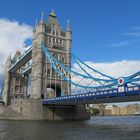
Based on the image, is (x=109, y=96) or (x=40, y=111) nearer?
(x=109, y=96)

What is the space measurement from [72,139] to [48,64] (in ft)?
142

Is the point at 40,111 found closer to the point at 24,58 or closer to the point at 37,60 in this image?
the point at 37,60

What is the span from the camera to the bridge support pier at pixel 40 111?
172 feet

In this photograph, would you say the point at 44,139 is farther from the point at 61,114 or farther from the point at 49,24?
the point at 49,24

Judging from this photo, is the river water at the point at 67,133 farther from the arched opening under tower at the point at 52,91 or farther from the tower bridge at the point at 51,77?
the arched opening under tower at the point at 52,91

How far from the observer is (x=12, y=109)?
54250 mm

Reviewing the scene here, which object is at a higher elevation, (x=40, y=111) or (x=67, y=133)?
(x=40, y=111)

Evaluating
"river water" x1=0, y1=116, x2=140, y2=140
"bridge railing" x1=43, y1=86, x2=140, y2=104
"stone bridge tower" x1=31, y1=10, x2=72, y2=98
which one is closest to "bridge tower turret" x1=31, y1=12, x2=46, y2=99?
"stone bridge tower" x1=31, y1=10, x2=72, y2=98

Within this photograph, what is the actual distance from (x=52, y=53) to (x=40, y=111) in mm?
17822

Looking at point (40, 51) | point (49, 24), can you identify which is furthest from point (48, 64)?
point (49, 24)

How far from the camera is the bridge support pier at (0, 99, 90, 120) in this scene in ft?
172

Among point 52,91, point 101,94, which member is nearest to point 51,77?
point 52,91

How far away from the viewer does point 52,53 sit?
212 ft

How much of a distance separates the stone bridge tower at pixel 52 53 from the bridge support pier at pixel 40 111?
5.78 metres
